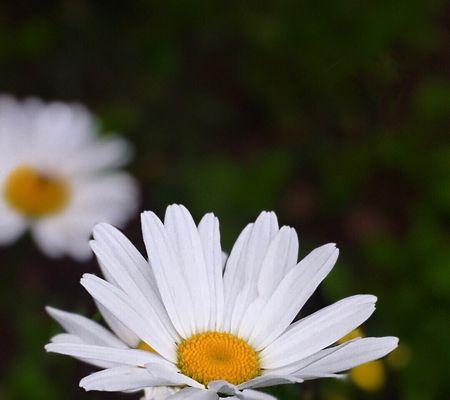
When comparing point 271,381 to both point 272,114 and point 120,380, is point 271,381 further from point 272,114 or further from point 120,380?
point 272,114

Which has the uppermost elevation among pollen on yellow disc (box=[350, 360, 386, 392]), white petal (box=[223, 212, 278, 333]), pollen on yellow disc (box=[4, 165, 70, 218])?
pollen on yellow disc (box=[4, 165, 70, 218])

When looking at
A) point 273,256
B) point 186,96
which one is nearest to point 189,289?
point 273,256

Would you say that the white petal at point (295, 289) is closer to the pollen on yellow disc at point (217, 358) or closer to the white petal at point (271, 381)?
the pollen on yellow disc at point (217, 358)

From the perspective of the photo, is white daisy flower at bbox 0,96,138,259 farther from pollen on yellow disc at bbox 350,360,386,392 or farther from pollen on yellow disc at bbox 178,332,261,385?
pollen on yellow disc at bbox 178,332,261,385

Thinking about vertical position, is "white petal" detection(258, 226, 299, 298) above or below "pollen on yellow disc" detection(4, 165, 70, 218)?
below

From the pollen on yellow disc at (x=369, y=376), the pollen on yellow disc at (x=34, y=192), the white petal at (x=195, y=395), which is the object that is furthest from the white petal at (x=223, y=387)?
the pollen on yellow disc at (x=34, y=192)

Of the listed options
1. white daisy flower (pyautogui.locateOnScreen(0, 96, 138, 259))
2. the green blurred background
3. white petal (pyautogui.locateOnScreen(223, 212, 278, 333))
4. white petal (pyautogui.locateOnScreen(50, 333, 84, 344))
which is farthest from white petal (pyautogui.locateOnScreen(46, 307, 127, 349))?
the green blurred background
